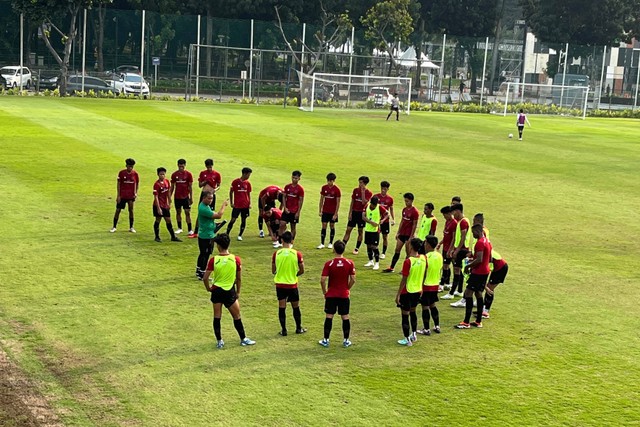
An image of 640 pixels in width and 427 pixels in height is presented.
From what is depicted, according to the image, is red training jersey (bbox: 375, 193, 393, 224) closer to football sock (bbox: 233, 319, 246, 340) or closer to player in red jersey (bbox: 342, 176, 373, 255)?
player in red jersey (bbox: 342, 176, 373, 255)

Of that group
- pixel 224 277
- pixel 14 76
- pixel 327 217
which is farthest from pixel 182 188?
pixel 14 76

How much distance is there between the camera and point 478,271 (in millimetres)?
15250

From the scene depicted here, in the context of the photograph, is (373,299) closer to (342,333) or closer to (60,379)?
(342,333)

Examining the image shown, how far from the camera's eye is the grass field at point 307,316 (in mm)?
11836

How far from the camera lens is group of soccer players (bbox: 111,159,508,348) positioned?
1370 cm

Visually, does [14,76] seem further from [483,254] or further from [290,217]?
[483,254]

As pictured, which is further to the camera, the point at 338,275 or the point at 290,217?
the point at 290,217

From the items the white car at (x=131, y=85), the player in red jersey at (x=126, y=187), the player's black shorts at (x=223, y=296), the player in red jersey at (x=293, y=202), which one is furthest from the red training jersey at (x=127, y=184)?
the white car at (x=131, y=85)

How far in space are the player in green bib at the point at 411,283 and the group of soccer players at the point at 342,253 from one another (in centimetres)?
2

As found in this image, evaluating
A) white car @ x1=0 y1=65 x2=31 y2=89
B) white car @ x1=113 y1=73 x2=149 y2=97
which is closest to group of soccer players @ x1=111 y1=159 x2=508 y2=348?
white car @ x1=113 y1=73 x2=149 y2=97

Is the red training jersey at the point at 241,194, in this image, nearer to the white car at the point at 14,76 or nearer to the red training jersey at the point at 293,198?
the red training jersey at the point at 293,198

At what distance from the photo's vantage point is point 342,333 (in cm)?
1474

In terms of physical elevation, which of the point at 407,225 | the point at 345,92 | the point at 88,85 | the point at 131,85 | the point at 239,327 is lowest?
the point at 239,327

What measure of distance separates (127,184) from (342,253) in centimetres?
870
